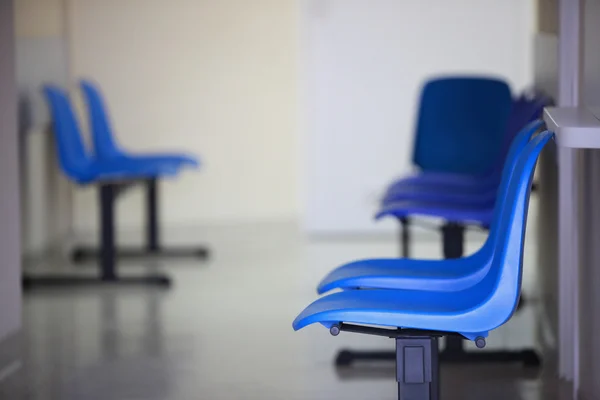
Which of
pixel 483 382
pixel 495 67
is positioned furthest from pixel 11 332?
pixel 495 67

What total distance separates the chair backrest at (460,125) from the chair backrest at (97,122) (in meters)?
1.81

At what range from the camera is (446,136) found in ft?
17.3

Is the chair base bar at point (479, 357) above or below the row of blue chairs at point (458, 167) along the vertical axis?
below

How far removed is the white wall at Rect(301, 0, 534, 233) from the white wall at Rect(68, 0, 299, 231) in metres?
0.61

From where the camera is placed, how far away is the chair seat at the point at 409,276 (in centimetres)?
279

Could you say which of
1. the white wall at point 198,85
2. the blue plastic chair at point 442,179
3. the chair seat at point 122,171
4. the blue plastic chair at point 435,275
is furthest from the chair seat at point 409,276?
the white wall at point 198,85

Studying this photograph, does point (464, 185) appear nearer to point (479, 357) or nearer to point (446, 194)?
point (446, 194)

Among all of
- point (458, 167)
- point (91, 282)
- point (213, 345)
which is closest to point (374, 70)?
point (458, 167)

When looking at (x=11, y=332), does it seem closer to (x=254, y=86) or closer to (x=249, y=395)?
(x=249, y=395)

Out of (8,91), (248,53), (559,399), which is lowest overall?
(559,399)

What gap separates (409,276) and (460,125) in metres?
2.59

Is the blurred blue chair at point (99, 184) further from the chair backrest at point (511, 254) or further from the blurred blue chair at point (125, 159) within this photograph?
the chair backrest at point (511, 254)

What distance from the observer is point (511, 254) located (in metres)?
2.38

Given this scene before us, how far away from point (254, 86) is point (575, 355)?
157 inches
